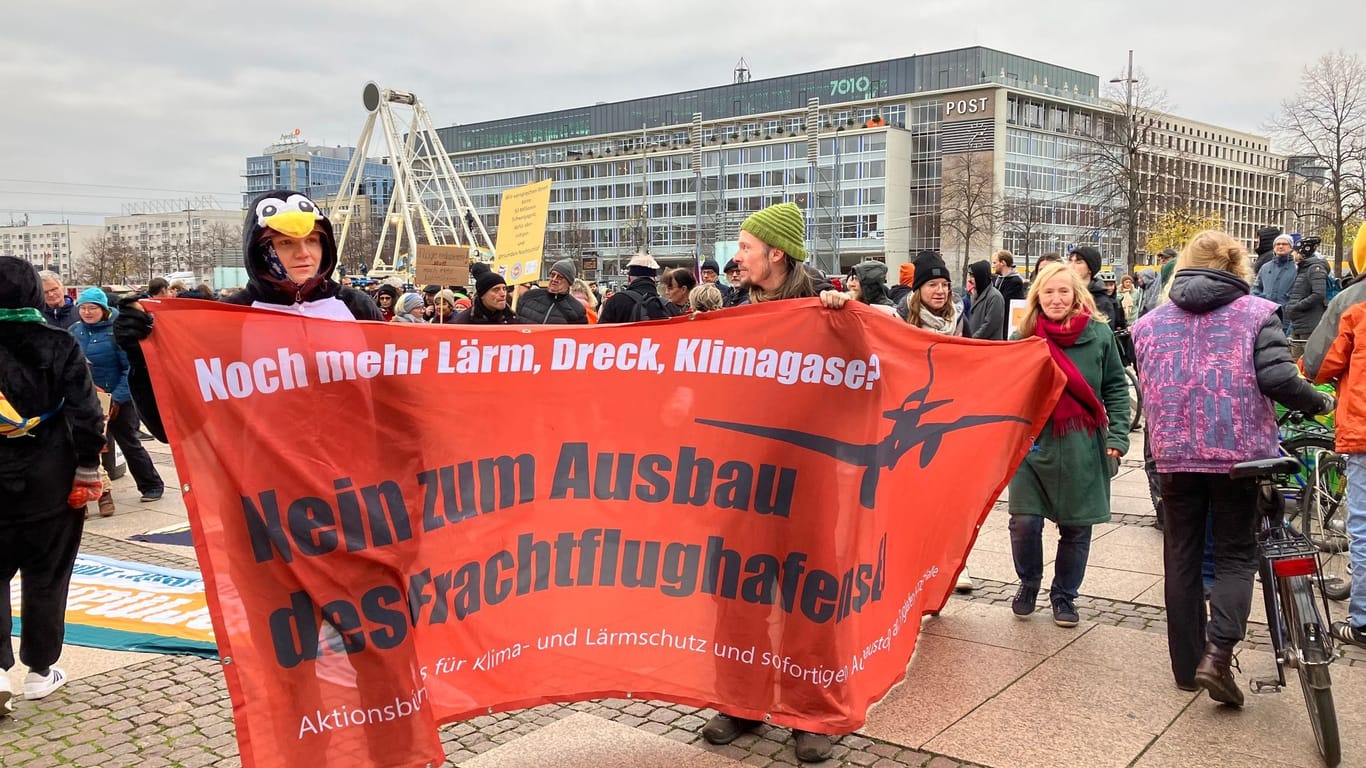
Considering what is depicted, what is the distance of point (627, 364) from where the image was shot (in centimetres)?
402

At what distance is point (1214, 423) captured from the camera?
4539 millimetres

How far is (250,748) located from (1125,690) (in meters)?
3.67

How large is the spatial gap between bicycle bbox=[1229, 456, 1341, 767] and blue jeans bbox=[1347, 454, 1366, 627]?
0.83 metres

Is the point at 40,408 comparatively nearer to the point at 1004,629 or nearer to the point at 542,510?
the point at 542,510

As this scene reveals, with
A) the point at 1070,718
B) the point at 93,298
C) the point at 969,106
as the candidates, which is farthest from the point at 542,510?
the point at 969,106

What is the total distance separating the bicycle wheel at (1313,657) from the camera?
13.0ft

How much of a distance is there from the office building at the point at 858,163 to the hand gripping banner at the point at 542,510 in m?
71.7

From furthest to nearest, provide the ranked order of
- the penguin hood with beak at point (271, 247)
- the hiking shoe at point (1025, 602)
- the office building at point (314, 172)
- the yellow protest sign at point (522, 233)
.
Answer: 1. the office building at point (314, 172)
2. the yellow protest sign at point (522, 233)
3. the hiking shoe at point (1025, 602)
4. the penguin hood with beak at point (271, 247)

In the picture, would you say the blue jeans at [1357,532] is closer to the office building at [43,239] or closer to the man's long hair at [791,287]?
the man's long hair at [791,287]

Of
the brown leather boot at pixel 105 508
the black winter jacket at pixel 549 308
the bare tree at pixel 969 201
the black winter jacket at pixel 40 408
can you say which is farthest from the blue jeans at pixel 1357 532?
the bare tree at pixel 969 201

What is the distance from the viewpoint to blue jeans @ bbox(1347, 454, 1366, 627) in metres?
5.08

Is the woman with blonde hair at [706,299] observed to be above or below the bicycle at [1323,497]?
above

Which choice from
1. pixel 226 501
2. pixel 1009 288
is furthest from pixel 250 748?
pixel 1009 288

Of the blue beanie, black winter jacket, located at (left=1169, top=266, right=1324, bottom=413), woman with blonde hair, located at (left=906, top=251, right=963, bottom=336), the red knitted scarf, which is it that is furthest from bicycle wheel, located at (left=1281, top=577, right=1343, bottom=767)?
the blue beanie
